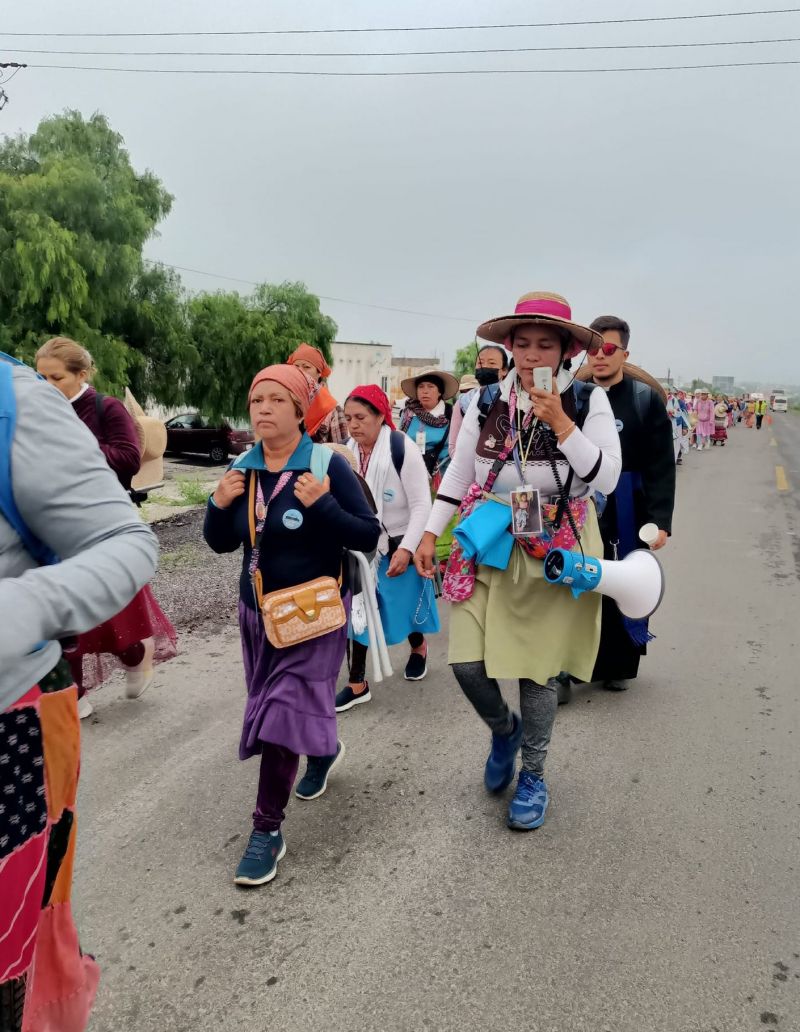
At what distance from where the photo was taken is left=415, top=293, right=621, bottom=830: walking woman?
118 inches

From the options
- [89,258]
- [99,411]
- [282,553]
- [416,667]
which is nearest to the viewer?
[282,553]

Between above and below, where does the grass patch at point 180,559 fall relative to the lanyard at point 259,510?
below

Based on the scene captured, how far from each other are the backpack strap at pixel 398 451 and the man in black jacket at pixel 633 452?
1.09 metres

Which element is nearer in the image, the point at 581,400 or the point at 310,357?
the point at 581,400

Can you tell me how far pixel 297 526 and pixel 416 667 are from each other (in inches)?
89.3

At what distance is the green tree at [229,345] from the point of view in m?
22.5

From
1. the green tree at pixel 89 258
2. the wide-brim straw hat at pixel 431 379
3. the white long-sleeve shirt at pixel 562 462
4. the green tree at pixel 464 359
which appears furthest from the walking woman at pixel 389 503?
the green tree at pixel 464 359

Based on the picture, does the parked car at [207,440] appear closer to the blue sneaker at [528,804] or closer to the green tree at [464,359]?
the blue sneaker at [528,804]

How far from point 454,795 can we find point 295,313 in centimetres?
2563

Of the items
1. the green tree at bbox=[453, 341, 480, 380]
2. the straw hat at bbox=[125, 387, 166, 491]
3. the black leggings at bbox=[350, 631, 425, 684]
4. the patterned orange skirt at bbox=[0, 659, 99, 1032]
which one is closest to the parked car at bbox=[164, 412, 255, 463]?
the straw hat at bbox=[125, 387, 166, 491]

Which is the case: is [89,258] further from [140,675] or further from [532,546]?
[532,546]

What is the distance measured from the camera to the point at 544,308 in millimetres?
2986

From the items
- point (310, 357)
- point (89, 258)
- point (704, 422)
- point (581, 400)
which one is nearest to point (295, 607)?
point (581, 400)

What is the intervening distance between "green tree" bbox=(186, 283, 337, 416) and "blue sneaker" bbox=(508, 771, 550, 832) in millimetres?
20286
